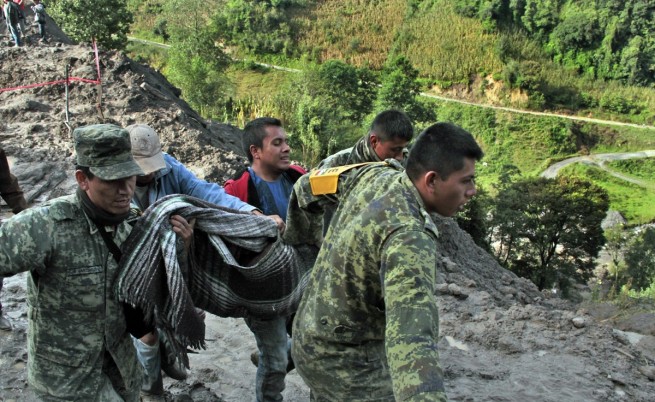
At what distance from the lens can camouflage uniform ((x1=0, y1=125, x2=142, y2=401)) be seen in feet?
6.39

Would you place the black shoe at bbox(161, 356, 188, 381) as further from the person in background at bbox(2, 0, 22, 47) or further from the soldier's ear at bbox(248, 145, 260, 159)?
the person in background at bbox(2, 0, 22, 47)

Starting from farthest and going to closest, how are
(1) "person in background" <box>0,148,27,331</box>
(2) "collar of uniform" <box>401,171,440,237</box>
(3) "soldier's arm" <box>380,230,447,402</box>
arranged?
1. (1) "person in background" <box>0,148,27,331</box>
2. (2) "collar of uniform" <box>401,171,440,237</box>
3. (3) "soldier's arm" <box>380,230,447,402</box>

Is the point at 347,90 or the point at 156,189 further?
the point at 347,90

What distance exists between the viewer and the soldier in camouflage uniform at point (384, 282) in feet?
4.76

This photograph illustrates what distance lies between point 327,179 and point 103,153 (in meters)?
0.79

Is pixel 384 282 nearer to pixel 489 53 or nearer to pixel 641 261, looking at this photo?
pixel 641 261

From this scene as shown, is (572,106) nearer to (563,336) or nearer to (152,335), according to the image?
(563,336)

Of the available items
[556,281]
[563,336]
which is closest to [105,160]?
[563,336]

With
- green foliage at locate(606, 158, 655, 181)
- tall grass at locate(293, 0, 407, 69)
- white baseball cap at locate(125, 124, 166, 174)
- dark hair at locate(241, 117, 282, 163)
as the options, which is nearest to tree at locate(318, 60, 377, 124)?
tall grass at locate(293, 0, 407, 69)

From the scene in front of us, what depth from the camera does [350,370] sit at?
1812 mm

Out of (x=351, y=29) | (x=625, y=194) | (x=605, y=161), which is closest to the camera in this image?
(x=625, y=194)

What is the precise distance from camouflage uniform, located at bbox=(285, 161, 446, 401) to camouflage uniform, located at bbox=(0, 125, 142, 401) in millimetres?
715

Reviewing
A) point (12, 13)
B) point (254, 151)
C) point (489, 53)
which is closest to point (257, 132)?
point (254, 151)

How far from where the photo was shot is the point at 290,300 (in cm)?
260
